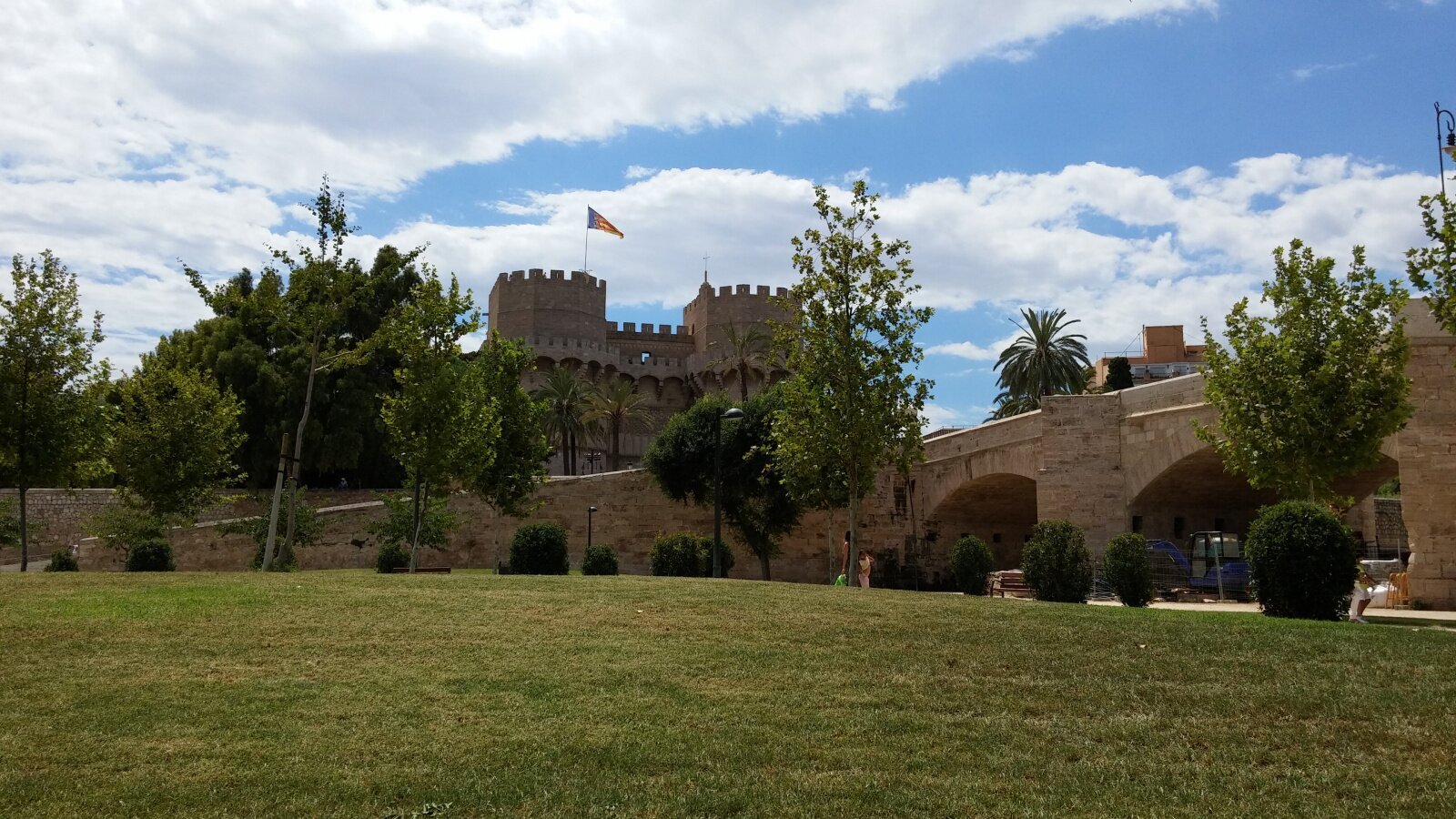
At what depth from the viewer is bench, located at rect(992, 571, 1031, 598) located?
23.1 m

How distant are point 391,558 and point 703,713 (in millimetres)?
20033

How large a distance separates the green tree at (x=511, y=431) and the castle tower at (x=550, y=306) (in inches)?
1279

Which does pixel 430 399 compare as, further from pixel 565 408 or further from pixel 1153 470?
pixel 565 408

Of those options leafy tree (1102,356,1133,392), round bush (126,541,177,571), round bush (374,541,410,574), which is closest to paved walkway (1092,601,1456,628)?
round bush (374,541,410,574)

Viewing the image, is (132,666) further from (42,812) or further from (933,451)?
(933,451)

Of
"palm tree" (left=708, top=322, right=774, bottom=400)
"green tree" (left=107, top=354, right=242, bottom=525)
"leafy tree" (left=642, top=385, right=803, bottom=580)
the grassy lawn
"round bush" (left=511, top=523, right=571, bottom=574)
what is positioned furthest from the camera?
"palm tree" (left=708, top=322, right=774, bottom=400)

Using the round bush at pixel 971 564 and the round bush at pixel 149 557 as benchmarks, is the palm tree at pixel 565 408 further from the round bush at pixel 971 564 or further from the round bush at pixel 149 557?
the round bush at pixel 971 564

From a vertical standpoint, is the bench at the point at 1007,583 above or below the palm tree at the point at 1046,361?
below

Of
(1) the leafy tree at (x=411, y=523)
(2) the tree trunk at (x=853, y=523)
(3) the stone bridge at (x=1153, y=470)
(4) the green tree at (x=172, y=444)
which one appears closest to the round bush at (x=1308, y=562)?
(3) the stone bridge at (x=1153, y=470)

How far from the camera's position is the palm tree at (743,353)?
48.2m

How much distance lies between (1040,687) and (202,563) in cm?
2721

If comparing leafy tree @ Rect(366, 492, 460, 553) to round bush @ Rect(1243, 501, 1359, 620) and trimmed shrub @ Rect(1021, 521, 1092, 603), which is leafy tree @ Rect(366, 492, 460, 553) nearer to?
trimmed shrub @ Rect(1021, 521, 1092, 603)

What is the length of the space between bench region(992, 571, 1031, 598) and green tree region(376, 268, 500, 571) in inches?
475

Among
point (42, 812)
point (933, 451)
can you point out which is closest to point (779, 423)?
point (933, 451)
